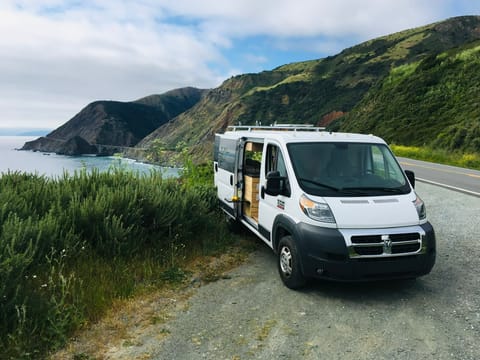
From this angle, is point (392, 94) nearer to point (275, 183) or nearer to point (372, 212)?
point (275, 183)

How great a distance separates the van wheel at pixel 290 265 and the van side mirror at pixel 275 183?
65 centimetres

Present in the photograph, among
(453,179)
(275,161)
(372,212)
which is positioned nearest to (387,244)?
(372,212)

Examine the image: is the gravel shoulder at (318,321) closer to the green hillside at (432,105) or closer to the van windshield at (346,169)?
the van windshield at (346,169)

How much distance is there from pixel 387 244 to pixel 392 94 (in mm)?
55167

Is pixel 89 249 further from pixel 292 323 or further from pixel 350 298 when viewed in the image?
pixel 350 298

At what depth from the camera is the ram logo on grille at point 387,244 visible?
186 inches

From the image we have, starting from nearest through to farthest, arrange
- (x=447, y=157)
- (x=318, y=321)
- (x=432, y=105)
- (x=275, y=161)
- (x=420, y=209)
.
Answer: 1. (x=318, y=321)
2. (x=420, y=209)
3. (x=275, y=161)
4. (x=447, y=157)
5. (x=432, y=105)

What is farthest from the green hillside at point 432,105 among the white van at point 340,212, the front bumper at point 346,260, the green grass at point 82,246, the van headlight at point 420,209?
the green grass at point 82,246

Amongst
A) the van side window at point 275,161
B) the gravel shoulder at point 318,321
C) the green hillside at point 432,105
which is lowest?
the gravel shoulder at point 318,321

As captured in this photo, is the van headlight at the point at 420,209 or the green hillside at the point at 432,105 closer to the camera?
the van headlight at the point at 420,209

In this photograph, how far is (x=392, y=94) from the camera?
54.9 metres

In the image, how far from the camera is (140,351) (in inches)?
153

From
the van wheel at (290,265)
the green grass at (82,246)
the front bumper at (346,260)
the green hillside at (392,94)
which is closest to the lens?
the green grass at (82,246)

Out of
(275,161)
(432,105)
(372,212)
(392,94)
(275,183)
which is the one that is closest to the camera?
(372,212)
